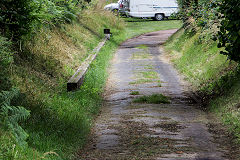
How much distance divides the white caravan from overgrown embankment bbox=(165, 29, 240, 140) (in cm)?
2057

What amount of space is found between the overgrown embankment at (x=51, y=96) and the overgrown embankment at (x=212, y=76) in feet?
9.83

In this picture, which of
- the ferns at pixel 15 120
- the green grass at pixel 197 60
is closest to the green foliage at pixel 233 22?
the green grass at pixel 197 60

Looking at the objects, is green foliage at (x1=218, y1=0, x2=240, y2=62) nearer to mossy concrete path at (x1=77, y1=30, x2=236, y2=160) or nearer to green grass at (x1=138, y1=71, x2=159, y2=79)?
mossy concrete path at (x1=77, y1=30, x2=236, y2=160)

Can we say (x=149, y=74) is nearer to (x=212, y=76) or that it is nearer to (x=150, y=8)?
(x=212, y=76)

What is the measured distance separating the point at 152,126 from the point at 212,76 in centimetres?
504

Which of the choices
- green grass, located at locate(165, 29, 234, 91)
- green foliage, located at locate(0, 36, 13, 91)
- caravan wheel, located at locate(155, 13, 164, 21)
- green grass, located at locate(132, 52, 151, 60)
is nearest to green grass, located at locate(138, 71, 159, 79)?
green grass, located at locate(165, 29, 234, 91)

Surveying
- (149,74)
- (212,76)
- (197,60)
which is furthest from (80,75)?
(197,60)

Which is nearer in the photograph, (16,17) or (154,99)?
(16,17)

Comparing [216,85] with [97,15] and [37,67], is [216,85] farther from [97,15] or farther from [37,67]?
[97,15]

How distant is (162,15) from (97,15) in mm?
13285

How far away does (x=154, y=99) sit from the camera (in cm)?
1173

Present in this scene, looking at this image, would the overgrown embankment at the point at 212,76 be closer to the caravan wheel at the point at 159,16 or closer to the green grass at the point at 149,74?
the green grass at the point at 149,74

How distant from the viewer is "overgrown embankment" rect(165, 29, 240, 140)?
1044 cm

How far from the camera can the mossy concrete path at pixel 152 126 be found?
7.29 metres
